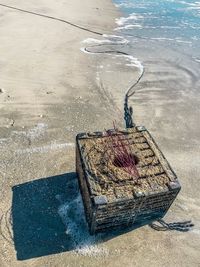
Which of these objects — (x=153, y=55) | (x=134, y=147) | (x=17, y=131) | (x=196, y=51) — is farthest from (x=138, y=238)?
(x=196, y=51)

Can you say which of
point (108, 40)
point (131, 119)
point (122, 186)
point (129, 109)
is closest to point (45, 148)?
point (131, 119)

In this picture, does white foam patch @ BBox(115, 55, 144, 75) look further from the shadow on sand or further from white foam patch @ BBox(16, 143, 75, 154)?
the shadow on sand

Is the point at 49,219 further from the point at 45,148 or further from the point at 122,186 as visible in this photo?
the point at 45,148

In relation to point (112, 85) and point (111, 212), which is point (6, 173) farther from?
point (112, 85)

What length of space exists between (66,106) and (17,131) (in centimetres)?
199

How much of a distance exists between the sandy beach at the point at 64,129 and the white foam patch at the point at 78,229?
0.03 meters

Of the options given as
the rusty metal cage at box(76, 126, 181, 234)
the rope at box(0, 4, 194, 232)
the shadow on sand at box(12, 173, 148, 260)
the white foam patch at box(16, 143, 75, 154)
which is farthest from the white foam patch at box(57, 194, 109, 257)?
the white foam patch at box(16, 143, 75, 154)

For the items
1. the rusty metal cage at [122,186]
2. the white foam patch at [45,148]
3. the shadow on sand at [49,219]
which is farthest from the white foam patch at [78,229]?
the white foam patch at [45,148]

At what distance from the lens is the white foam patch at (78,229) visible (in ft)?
22.7

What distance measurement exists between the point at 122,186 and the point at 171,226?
76.8 inches

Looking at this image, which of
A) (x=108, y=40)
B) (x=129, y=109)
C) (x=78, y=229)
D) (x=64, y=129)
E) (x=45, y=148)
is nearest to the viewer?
(x=78, y=229)

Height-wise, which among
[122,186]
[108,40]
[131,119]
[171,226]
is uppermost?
[122,186]

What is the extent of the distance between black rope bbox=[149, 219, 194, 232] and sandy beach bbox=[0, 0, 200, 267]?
139mm

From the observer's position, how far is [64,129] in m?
10.0
